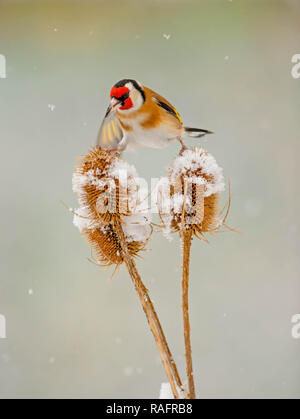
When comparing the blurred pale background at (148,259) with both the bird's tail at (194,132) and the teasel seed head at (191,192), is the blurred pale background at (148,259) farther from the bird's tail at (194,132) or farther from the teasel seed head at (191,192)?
the teasel seed head at (191,192)

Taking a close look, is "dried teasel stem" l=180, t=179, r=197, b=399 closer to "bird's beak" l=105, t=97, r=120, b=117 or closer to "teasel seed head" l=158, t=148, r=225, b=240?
"teasel seed head" l=158, t=148, r=225, b=240

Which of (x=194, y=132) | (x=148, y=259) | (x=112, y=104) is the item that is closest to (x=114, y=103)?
(x=112, y=104)

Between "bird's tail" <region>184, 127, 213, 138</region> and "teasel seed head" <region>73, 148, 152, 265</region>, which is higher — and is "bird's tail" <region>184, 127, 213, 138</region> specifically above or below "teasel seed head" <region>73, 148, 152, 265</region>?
above

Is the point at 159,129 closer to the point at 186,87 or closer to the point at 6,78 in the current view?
the point at 186,87

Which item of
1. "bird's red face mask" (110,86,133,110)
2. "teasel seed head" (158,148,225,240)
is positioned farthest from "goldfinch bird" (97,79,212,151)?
"teasel seed head" (158,148,225,240)

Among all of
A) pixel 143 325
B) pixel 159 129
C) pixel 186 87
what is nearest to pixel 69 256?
pixel 143 325

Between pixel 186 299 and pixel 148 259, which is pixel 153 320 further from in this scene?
pixel 148 259
